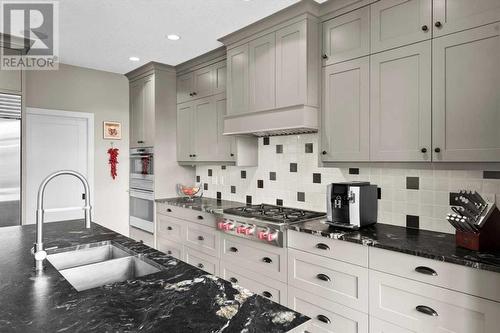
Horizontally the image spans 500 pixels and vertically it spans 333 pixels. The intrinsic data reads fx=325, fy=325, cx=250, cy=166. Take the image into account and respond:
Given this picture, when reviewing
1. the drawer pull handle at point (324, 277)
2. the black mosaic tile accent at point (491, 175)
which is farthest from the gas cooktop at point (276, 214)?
the black mosaic tile accent at point (491, 175)

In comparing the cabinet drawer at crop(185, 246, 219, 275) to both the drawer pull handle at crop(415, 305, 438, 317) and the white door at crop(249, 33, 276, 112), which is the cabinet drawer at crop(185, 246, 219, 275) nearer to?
the white door at crop(249, 33, 276, 112)

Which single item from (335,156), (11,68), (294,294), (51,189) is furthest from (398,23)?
(51,189)

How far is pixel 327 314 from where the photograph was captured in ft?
6.98

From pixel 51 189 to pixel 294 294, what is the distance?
329 cm

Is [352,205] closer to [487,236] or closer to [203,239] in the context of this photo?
[487,236]

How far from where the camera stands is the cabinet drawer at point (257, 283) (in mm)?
2428

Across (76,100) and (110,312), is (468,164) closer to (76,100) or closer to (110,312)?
(110,312)

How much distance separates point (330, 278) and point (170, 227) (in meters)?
2.14

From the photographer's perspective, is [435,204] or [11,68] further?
[11,68]

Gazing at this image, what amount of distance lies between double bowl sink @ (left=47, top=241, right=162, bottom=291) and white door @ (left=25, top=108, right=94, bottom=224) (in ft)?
8.17

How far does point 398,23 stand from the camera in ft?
6.89

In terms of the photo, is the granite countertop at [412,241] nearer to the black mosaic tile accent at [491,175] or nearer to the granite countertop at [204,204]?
the black mosaic tile accent at [491,175]

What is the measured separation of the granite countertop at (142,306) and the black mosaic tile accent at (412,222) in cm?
165

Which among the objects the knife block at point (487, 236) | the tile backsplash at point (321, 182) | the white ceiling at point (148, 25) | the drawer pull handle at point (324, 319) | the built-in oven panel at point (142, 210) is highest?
the white ceiling at point (148, 25)
